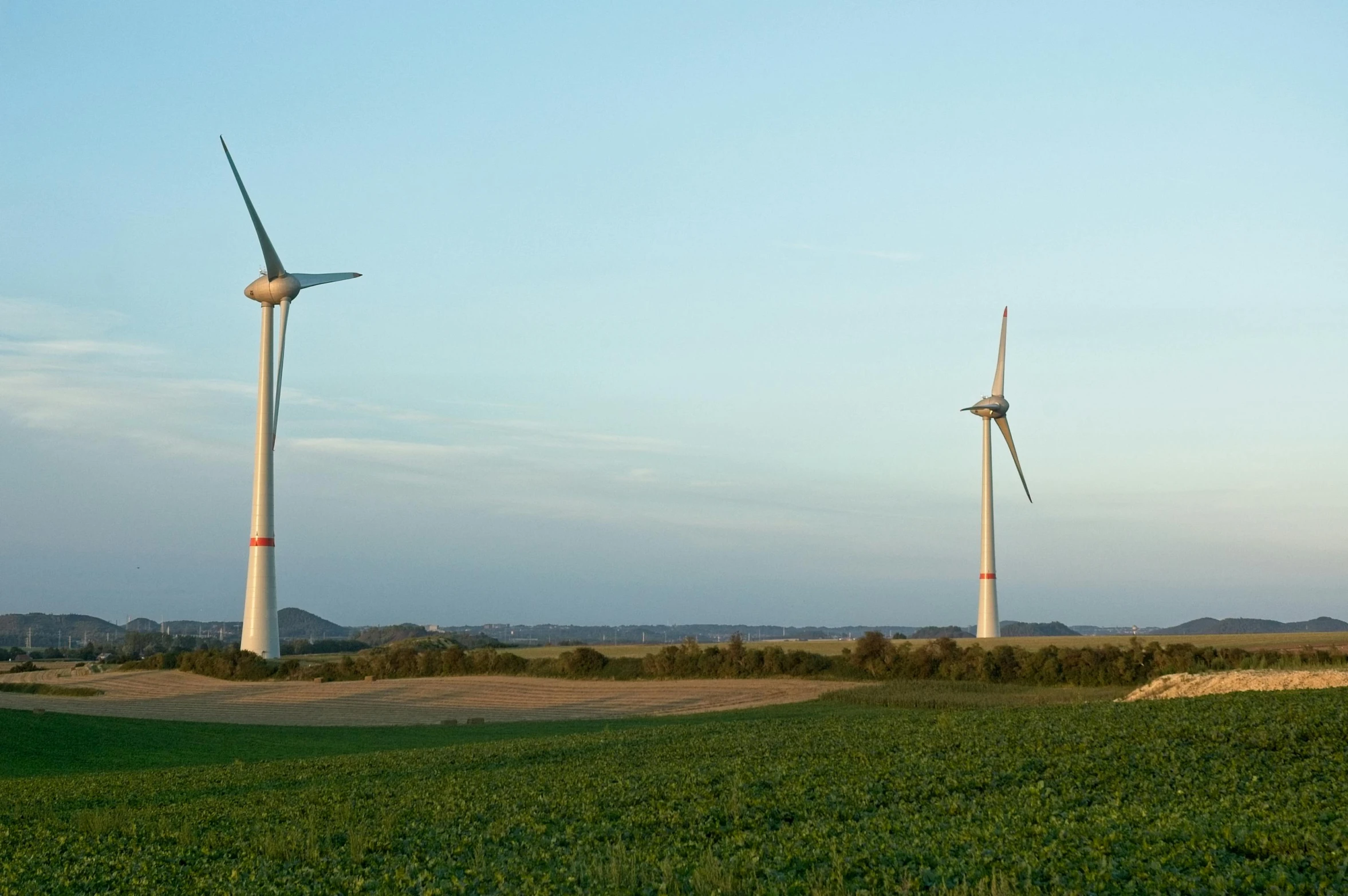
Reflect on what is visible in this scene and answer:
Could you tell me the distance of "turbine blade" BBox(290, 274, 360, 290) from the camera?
8300 cm

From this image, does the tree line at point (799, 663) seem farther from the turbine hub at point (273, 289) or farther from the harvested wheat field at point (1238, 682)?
the turbine hub at point (273, 289)

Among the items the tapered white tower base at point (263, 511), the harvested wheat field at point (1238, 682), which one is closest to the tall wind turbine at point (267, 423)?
the tapered white tower base at point (263, 511)

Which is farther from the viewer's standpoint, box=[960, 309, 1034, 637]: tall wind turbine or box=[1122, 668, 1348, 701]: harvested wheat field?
box=[960, 309, 1034, 637]: tall wind turbine

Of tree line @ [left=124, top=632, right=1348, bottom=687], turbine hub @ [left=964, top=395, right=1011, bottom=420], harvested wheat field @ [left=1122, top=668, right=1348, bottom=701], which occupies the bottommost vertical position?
tree line @ [left=124, top=632, right=1348, bottom=687]

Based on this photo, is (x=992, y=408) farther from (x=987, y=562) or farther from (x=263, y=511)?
(x=263, y=511)

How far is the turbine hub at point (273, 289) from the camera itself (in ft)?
267

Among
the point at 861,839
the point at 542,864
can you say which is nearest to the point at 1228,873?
the point at 861,839

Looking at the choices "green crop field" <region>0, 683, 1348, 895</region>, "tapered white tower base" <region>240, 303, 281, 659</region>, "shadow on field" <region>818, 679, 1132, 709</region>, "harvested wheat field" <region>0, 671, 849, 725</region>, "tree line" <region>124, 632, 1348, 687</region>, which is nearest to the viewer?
"green crop field" <region>0, 683, 1348, 895</region>

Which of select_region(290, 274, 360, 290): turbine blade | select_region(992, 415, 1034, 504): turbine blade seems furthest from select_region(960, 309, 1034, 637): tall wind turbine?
select_region(290, 274, 360, 290): turbine blade

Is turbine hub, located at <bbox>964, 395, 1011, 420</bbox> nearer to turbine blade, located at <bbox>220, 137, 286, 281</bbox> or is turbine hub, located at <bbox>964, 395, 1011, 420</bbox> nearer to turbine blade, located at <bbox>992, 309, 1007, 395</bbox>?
turbine blade, located at <bbox>992, 309, 1007, 395</bbox>

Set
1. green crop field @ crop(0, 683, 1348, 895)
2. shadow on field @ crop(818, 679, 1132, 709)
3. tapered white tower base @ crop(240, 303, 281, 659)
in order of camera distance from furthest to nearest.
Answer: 1. tapered white tower base @ crop(240, 303, 281, 659)
2. shadow on field @ crop(818, 679, 1132, 709)
3. green crop field @ crop(0, 683, 1348, 895)

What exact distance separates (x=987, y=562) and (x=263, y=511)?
5454 centimetres

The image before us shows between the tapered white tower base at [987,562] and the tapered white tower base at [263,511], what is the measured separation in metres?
53.2

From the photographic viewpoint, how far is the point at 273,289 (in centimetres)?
8131
